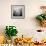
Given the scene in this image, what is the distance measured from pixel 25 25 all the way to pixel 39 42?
480 millimetres

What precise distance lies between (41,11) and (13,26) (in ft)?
2.23

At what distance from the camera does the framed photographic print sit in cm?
362

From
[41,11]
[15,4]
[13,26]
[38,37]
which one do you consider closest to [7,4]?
[15,4]

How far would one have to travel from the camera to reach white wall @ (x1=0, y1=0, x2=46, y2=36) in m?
3.63

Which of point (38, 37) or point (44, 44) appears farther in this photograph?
point (38, 37)

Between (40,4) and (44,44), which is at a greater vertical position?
(40,4)

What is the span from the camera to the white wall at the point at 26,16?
11.9 ft

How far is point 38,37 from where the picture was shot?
362 centimetres

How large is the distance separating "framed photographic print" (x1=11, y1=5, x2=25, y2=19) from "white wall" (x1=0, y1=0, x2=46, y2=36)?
0.21 feet

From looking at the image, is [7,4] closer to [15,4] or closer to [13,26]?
[15,4]

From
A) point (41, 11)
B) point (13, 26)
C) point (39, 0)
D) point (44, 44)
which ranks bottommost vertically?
point (44, 44)

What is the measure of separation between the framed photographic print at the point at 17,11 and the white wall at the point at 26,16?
6 cm

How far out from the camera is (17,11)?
143 inches

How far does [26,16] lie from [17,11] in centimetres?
22
